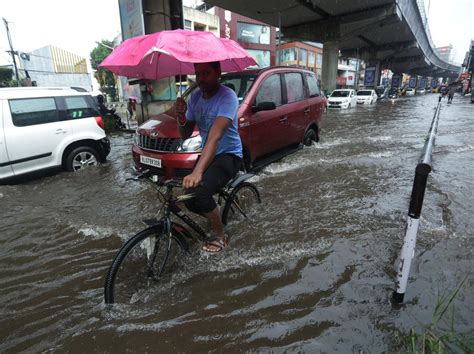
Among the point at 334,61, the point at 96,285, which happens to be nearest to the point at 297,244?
the point at 96,285

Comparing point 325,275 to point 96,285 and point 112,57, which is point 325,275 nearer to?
point 96,285

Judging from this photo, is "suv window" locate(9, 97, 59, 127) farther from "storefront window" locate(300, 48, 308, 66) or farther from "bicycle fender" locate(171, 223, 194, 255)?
"storefront window" locate(300, 48, 308, 66)

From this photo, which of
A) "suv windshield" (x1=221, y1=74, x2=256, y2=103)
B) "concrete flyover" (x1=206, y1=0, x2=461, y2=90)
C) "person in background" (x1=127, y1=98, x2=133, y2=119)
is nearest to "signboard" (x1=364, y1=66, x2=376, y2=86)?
"concrete flyover" (x1=206, y1=0, x2=461, y2=90)

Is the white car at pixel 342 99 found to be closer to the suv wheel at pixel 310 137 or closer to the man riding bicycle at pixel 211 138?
the suv wheel at pixel 310 137

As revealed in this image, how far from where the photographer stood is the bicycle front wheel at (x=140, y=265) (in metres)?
2.37

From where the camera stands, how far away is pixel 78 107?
648 centimetres

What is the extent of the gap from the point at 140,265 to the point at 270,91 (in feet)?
13.5

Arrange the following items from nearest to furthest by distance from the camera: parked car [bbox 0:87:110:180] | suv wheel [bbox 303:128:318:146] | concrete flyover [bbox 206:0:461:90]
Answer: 1. parked car [bbox 0:87:110:180]
2. suv wheel [bbox 303:128:318:146]
3. concrete flyover [bbox 206:0:461:90]

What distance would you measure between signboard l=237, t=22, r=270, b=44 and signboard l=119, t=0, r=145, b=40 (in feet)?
84.5

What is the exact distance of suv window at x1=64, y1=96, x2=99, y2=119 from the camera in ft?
20.7

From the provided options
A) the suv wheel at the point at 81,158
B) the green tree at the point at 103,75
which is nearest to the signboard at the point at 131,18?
the suv wheel at the point at 81,158

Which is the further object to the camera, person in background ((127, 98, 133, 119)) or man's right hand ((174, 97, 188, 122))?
person in background ((127, 98, 133, 119))

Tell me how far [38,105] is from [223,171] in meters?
5.00

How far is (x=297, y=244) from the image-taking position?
→ 3.46 m
